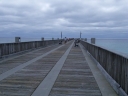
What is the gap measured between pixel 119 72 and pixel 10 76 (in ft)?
15.1

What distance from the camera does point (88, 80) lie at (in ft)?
24.3

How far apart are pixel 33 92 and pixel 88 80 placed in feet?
8.26

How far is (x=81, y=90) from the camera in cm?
605

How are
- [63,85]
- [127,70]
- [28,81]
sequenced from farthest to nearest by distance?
[28,81]
[63,85]
[127,70]

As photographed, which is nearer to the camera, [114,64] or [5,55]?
[114,64]

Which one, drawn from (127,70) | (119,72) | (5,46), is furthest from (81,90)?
(5,46)

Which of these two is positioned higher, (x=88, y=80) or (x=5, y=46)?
(x=5, y=46)

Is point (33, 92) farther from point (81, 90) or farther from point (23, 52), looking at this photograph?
point (23, 52)

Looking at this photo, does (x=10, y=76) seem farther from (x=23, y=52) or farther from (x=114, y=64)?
(x=23, y=52)

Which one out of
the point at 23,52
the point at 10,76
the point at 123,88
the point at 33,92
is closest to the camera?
the point at 123,88

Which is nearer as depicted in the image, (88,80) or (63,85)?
(63,85)

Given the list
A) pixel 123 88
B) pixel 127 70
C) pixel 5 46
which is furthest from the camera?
pixel 5 46

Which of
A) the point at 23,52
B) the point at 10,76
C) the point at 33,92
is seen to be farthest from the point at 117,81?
the point at 23,52

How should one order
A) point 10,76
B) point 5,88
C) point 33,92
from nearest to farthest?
point 33,92, point 5,88, point 10,76
